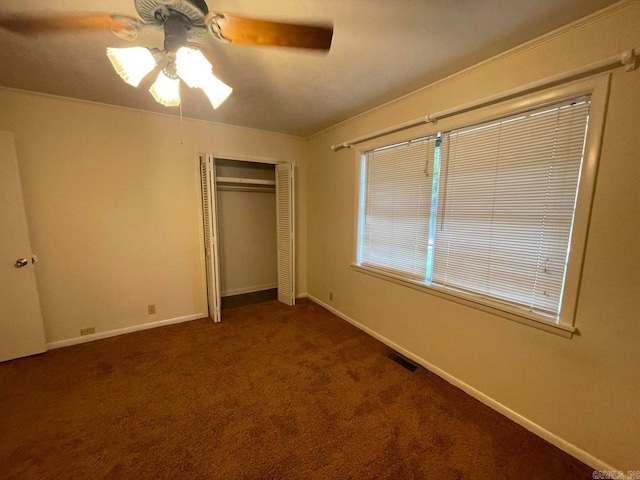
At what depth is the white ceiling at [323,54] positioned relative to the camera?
130cm

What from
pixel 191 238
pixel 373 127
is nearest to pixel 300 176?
pixel 373 127

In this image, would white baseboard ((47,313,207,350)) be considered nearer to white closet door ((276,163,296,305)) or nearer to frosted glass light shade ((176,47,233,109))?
white closet door ((276,163,296,305))

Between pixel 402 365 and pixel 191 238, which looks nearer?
pixel 402 365

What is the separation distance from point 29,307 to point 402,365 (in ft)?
11.4

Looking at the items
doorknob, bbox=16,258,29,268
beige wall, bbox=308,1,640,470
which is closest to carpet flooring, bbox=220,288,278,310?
doorknob, bbox=16,258,29,268

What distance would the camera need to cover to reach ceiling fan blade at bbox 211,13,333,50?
1076 mm

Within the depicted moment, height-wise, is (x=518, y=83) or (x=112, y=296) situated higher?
(x=518, y=83)

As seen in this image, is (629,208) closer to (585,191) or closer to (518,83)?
(585,191)

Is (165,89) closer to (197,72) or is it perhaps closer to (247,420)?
(197,72)

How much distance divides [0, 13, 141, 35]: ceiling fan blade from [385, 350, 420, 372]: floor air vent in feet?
9.50

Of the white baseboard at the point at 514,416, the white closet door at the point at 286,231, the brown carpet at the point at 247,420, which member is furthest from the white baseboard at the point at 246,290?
the white baseboard at the point at 514,416

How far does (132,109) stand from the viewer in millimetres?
2668

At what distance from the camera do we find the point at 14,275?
88.8 inches

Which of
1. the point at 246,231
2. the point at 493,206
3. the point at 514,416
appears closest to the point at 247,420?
the point at 514,416
